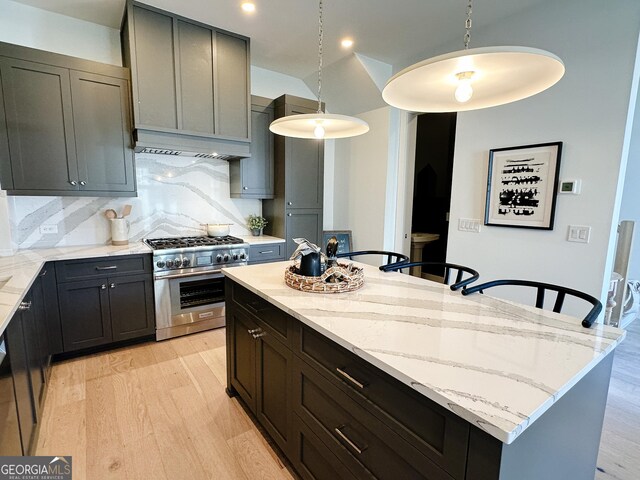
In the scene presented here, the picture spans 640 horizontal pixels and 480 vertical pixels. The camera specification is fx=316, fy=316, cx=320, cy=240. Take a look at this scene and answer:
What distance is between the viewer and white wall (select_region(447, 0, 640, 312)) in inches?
85.4

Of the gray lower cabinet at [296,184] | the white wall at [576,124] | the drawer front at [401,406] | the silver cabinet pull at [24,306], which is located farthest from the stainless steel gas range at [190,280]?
the white wall at [576,124]

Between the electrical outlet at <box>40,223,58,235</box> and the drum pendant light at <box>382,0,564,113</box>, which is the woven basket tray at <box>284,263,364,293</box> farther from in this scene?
the electrical outlet at <box>40,223,58,235</box>

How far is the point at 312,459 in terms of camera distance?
141cm

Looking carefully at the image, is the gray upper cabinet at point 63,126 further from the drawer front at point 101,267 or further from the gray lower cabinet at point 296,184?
the gray lower cabinet at point 296,184

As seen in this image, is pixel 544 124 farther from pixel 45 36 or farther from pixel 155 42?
pixel 45 36

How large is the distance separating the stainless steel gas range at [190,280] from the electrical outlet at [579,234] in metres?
2.84

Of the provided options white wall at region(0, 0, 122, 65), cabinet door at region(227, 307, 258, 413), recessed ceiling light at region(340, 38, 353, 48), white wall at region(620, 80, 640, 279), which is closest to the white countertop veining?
cabinet door at region(227, 307, 258, 413)

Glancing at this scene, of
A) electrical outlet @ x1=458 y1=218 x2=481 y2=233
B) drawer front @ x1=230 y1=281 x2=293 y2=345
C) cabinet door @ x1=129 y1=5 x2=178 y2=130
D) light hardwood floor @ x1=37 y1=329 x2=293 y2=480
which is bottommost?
light hardwood floor @ x1=37 y1=329 x2=293 y2=480

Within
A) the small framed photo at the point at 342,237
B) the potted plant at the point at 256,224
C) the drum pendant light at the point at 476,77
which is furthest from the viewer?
the small framed photo at the point at 342,237

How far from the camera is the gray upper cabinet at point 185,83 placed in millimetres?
2670

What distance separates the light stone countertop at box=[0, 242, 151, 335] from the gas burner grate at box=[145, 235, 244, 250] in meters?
0.11

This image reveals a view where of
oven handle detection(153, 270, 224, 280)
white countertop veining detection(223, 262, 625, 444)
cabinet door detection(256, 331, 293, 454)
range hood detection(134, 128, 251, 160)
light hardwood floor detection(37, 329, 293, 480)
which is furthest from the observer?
oven handle detection(153, 270, 224, 280)

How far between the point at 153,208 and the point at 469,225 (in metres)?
3.25

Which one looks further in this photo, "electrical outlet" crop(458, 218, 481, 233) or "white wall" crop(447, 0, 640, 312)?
"electrical outlet" crop(458, 218, 481, 233)
